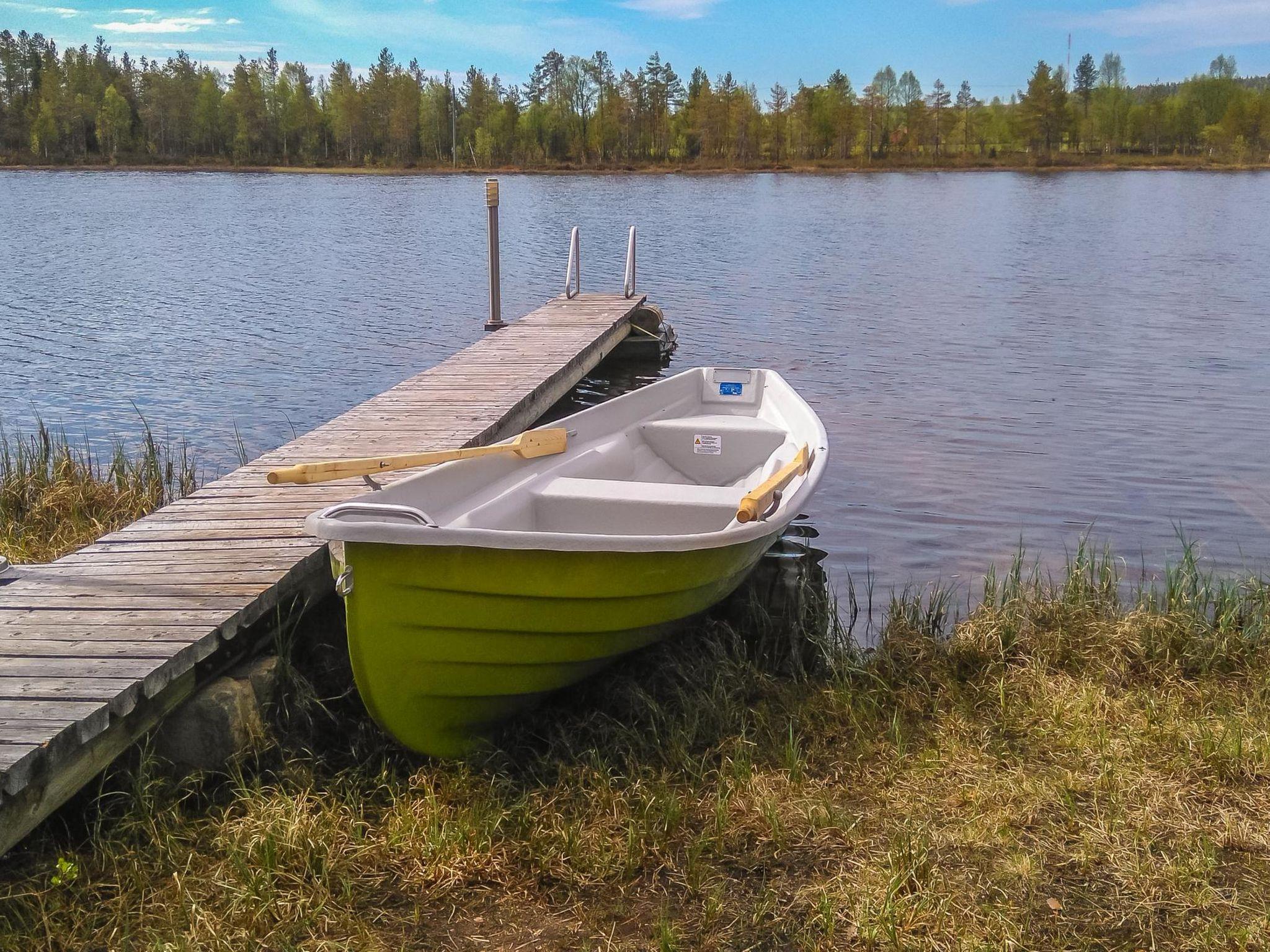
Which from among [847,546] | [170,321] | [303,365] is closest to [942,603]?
[847,546]

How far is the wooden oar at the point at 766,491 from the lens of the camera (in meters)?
3.96

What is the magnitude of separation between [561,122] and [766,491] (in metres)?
93.1

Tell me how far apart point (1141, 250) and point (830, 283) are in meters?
8.80

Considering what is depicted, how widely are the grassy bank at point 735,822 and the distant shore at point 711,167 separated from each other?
233ft

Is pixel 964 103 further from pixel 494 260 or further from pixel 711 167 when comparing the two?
pixel 494 260

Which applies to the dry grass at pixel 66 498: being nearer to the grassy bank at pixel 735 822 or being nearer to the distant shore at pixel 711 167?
the grassy bank at pixel 735 822

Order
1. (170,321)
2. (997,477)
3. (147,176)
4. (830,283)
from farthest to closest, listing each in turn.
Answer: (147,176) < (830,283) < (170,321) < (997,477)

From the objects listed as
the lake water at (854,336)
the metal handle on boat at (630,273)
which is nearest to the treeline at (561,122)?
the lake water at (854,336)

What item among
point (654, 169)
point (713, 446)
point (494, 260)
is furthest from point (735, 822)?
point (654, 169)

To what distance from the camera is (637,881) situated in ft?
10.5

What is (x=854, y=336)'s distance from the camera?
15.1 m

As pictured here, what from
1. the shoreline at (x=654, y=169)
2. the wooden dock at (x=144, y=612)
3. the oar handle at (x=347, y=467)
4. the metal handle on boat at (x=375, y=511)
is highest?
the shoreline at (x=654, y=169)

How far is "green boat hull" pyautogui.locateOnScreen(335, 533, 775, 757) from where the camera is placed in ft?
11.4

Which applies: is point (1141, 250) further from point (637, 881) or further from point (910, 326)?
point (637, 881)
